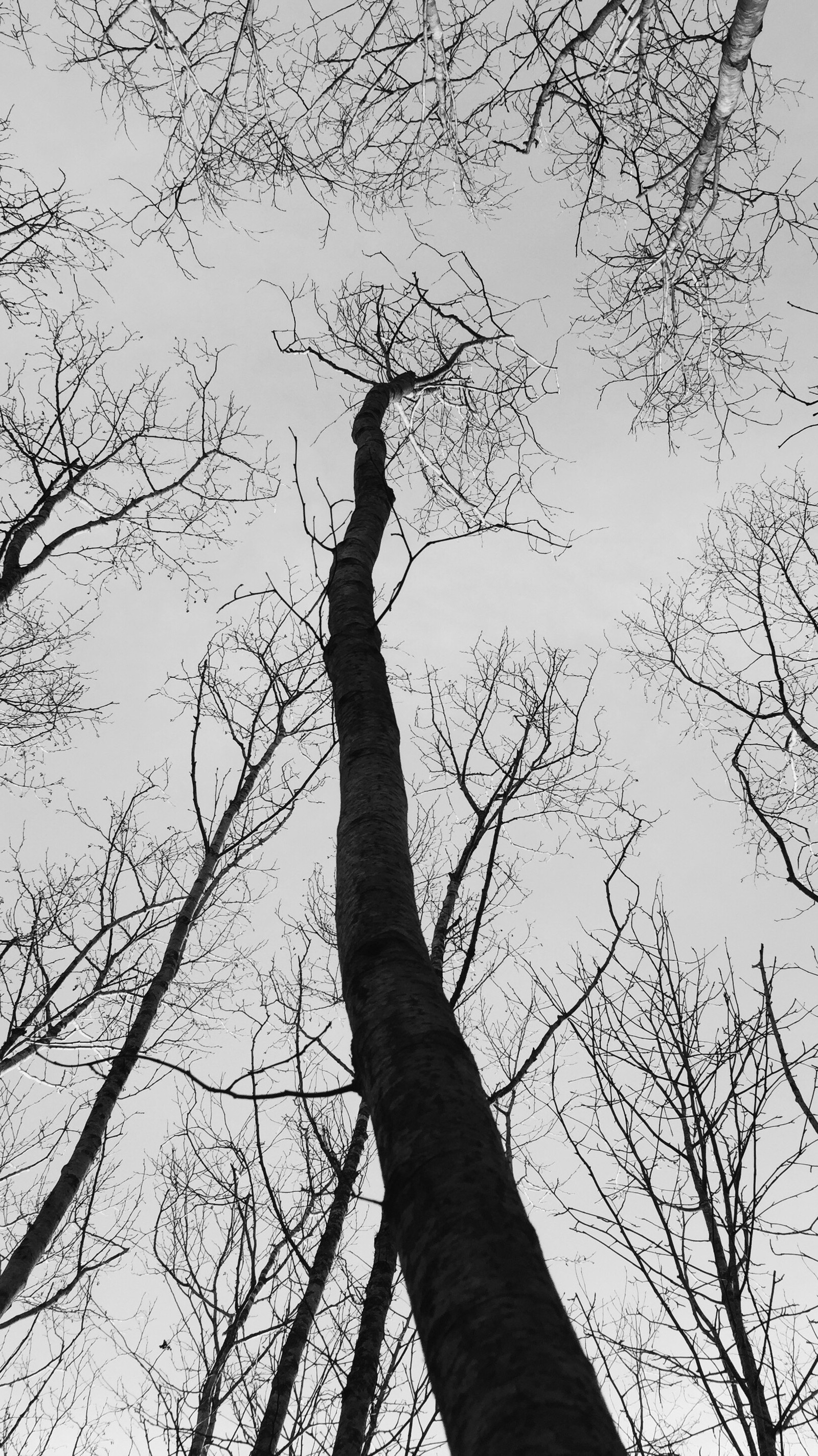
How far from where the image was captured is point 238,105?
14.2 feet

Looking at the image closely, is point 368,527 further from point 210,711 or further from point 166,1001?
point 166,1001

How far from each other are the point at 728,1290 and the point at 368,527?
3042 millimetres

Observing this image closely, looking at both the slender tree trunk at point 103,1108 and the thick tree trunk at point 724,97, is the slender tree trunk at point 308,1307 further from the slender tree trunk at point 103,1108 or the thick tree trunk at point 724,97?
the thick tree trunk at point 724,97

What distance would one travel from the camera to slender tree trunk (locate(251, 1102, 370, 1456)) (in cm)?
346

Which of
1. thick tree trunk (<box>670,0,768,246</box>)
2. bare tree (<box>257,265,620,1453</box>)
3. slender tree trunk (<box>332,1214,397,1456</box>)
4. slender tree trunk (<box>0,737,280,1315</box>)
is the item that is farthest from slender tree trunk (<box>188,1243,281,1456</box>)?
thick tree trunk (<box>670,0,768,246</box>)

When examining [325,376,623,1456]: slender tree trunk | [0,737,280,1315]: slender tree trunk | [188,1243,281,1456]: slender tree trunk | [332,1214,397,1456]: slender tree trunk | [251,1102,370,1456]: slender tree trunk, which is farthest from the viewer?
[188,1243,281,1456]: slender tree trunk

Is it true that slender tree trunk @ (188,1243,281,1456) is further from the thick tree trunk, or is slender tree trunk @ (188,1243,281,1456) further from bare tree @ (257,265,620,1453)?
the thick tree trunk

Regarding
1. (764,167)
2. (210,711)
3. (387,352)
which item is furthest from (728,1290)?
(210,711)

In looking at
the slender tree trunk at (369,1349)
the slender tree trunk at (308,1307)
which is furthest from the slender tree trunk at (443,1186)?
the slender tree trunk at (369,1349)

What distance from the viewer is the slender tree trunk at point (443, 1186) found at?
0.85m

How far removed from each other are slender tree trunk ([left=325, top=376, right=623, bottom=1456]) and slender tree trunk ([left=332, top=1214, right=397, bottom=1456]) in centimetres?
227

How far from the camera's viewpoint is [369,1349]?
3.47 metres

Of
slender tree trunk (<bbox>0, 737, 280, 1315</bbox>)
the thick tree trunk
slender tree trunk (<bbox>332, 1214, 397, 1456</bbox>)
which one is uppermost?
the thick tree trunk

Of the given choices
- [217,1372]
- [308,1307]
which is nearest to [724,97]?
[308,1307]
